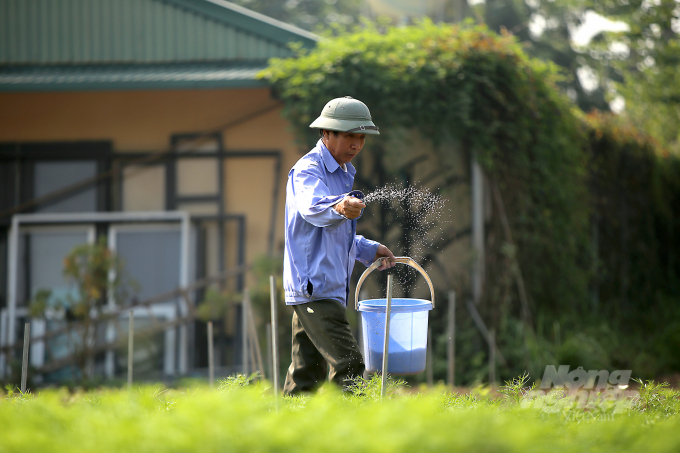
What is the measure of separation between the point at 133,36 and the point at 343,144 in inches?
205

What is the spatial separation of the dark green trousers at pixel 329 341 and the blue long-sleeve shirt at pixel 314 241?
0.06 meters

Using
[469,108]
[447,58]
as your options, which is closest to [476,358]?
[469,108]

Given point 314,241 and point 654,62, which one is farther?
point 654,62

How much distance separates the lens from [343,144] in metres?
3.43

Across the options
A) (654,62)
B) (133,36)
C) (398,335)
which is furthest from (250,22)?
(654,62)

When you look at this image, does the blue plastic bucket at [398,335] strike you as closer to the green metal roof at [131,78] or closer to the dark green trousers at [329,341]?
the dark green trousers at [329,341]

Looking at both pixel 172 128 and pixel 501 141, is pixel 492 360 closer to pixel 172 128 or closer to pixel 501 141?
pixel 501 141

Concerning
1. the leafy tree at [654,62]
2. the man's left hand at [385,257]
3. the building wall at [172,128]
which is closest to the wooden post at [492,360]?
the building wall at [172,128]

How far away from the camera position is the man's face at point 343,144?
342 cm

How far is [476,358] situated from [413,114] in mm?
2501

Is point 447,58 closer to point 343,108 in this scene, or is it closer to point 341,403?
point 343,108

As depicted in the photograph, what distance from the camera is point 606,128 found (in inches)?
346

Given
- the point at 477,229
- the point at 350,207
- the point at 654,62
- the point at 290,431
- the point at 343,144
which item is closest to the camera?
the point at 290,431

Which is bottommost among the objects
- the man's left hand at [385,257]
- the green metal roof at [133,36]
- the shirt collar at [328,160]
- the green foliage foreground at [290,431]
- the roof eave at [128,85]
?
the green foliage foreground at [290,431]
